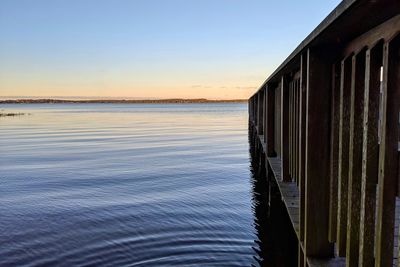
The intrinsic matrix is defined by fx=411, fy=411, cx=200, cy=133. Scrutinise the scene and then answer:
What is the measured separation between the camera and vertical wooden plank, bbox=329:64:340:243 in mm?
3070

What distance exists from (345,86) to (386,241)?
1.08 m

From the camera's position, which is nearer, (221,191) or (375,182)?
(375,182)

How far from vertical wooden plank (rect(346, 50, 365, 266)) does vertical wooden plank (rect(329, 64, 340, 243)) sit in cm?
53

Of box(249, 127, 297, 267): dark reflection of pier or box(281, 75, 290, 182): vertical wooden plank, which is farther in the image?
box(249, 127, 297, 267): dark reflection of pier

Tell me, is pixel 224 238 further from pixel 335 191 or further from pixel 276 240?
pixel 335 191

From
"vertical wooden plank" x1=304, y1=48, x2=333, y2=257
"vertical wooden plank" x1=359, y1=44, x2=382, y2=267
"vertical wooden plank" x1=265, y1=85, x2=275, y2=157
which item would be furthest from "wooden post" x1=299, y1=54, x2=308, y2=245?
"vertical wooden plank" x1=265, y1=85, x2=275, y2=157

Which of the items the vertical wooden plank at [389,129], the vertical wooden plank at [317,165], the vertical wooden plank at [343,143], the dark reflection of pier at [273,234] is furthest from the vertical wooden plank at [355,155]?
the dark reflection of pier at [273,234]

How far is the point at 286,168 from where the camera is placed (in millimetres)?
6516

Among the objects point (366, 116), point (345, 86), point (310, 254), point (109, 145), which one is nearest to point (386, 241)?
point (366, 116)

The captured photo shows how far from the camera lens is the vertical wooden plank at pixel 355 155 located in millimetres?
2443

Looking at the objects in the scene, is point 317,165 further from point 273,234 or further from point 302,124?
point 273,234

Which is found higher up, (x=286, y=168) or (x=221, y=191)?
(x=286, y=168)

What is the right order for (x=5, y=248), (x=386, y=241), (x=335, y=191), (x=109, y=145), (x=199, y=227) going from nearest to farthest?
(x=386, y=241) < (x=335, y=191) < (x=5, y=248) < (x=199, y=227) < (x=109, y=145)

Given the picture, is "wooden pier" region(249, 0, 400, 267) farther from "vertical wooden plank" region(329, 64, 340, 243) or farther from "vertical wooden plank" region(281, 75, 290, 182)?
"vertical wooden plank" region(281, 75, 290, 182)
